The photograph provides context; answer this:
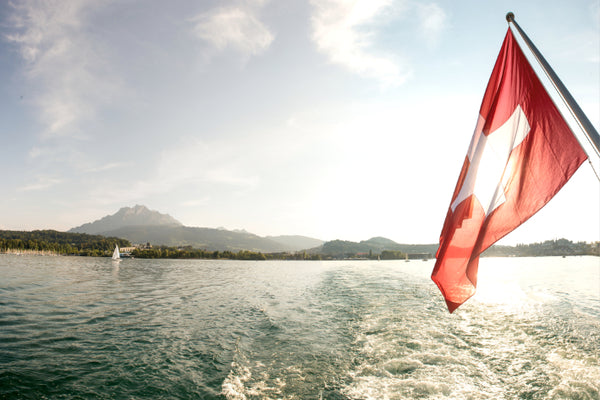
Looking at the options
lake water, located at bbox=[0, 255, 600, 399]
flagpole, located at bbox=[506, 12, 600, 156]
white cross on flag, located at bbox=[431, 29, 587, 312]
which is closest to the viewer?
flagpole, located at bbox=[506, 12, 600, 156]

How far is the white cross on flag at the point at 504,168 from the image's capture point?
4.87 meters

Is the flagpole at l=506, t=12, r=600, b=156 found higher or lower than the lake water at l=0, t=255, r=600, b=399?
higher

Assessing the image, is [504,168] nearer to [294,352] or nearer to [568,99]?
[568,99]

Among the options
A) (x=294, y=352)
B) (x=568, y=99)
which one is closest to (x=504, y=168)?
(x=568, y=99)

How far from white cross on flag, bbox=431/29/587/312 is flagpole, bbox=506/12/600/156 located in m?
0.59

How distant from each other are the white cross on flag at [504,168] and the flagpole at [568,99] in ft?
1.94

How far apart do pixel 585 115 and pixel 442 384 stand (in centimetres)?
853

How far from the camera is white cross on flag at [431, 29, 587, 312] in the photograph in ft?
16.0

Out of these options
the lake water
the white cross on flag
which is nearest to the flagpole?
the white cross on flag

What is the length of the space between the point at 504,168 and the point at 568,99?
152 centimetres

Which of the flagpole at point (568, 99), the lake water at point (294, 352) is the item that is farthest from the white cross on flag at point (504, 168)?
the lake water at point (294, 352)

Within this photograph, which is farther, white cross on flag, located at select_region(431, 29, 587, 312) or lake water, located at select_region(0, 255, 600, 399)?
lake water, located at select_region(0, 255, 600, 399)

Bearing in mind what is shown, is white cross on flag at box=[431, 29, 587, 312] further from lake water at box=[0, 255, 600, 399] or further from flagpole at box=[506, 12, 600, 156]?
lake water at box=[0, 255, 600, 399]

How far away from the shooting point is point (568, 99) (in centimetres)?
425
